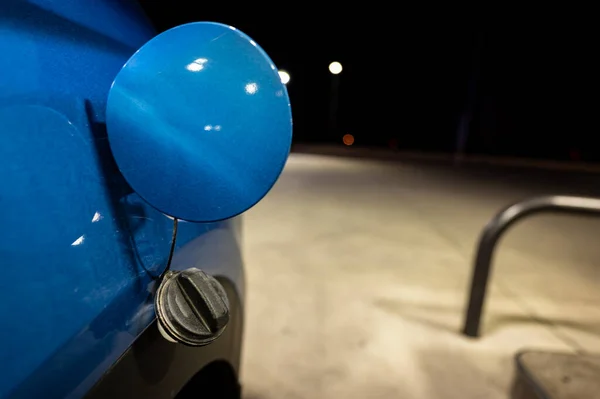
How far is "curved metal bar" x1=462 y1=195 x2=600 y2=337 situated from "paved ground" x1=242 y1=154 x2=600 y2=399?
168 mm

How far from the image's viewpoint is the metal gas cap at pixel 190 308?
71 cm

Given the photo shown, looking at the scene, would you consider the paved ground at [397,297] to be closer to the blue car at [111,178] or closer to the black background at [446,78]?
the blue car at [111,178]

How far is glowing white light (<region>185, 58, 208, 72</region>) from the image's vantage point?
68cm

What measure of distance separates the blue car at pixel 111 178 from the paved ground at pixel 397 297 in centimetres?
165

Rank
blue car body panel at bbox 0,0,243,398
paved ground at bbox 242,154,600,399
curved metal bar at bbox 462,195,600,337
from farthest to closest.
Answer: curved metal bar at bbox 462,195,600,337, paved ground at bbox 242,154,600,399, blue car body panel at bbox 0,0,243,398

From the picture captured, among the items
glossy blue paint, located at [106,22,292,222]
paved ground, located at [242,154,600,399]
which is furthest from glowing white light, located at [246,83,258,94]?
paved ground, located at [242,154,600,399]

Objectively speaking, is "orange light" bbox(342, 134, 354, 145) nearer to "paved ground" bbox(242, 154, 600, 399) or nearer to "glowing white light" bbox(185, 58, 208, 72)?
"paved ground" bbox(242, 154, 600, 399)

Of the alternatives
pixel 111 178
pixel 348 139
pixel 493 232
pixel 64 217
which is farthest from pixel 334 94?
pixel 64 217

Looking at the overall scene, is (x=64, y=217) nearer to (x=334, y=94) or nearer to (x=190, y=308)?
(x=190, y=308)

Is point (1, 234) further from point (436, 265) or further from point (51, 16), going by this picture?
point (436, 265)

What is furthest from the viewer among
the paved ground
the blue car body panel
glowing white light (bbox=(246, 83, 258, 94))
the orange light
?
the orange light

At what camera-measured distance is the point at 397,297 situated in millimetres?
3330

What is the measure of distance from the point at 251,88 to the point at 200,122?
93 mm

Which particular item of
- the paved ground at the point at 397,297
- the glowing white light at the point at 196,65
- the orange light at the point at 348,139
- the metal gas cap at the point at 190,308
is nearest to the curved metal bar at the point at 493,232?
the paved ground at the point at 397,297
